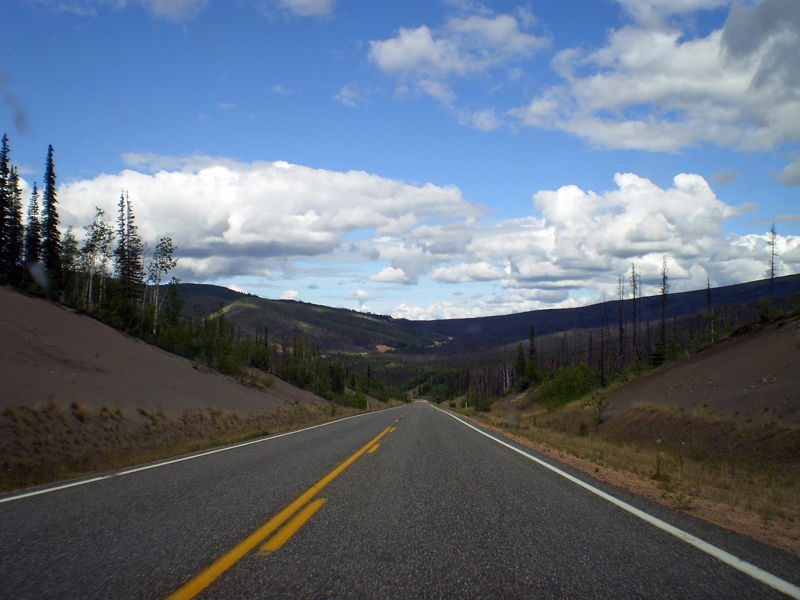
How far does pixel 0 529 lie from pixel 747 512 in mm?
9125

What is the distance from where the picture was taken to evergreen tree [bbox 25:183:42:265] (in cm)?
4825

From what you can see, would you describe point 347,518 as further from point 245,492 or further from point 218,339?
point 218,339

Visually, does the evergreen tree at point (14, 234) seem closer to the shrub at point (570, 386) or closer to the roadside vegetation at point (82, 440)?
the roadside vegetation at point (82, 440)

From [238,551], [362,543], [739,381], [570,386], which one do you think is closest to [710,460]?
[739,381]

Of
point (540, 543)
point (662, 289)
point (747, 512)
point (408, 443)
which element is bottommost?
point (408, 443)

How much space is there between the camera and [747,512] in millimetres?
6262

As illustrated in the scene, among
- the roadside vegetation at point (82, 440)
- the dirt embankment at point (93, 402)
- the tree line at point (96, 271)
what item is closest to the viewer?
the roadside vegetation at point (82, 440)

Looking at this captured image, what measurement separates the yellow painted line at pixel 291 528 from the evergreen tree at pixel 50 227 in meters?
54.0

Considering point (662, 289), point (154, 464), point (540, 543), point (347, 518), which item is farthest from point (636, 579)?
point (662, 289)

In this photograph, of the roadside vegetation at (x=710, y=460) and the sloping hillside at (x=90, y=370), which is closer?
the roadside vegetation at (x=710, y=460)

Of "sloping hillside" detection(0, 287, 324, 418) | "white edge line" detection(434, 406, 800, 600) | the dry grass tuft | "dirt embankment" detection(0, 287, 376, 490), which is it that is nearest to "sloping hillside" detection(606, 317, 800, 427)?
the dry grass tuft

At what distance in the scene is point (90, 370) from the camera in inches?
956

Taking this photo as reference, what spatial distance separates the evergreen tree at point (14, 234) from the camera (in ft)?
142

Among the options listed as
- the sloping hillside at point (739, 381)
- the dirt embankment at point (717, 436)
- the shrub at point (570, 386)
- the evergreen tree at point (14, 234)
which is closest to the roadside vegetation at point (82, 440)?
the dirt embankment at point (717, 436)
